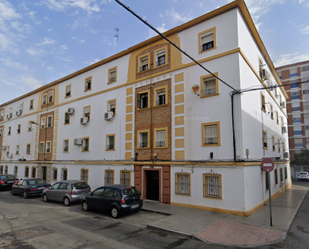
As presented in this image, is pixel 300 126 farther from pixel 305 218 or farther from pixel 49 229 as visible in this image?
pixel 49 229

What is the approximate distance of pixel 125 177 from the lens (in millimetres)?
14875

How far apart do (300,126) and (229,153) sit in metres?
42.3

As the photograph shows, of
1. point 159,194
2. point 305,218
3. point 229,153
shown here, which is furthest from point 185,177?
point 305,218

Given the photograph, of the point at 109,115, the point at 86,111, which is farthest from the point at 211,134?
the point at 86,111

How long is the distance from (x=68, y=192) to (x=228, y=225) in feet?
30.0

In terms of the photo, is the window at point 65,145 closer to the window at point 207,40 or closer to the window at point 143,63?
the window at point 143,63

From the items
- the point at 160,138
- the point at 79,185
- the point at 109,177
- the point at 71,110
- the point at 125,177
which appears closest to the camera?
the point at 79,185

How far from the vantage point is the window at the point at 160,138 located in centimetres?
1333

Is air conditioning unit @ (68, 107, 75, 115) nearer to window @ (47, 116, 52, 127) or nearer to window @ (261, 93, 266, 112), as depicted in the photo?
window @ (47, 116, 52, 127)

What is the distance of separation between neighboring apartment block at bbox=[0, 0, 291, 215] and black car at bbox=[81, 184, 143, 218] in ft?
10.0

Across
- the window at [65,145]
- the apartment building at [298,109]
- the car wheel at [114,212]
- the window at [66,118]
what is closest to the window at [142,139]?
the car wheel at [114,212]

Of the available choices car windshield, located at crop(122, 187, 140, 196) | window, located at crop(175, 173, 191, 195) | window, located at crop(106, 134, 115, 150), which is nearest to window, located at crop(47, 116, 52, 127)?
window, located at crop(106, 134, 115, 150)

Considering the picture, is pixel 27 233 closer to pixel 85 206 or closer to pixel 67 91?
pixel 85 206

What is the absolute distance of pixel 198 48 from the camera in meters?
12.8
